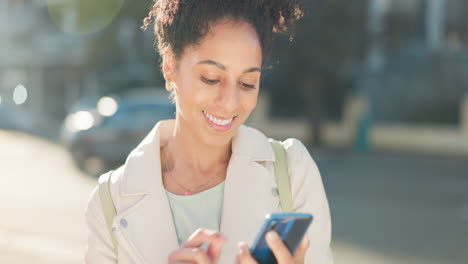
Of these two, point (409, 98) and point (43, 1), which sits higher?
point (43, 1)

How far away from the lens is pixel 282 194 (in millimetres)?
1930

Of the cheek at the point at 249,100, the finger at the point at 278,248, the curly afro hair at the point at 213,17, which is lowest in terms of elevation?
the finger at the point at 278,248

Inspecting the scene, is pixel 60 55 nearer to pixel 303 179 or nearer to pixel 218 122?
pixel 218 122

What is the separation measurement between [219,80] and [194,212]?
1.35ft

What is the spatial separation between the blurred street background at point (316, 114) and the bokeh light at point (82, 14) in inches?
3.3

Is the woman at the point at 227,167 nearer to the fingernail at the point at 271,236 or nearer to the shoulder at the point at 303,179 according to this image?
the shoulder at the point at 303,179

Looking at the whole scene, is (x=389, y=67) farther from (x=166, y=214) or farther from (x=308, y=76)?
(x=166, y=214)

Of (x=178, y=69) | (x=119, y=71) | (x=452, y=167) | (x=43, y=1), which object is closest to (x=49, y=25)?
(x=43, y=1)

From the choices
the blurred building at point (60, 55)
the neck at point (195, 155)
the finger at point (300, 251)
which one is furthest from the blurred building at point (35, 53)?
the finger at point (300, 251)

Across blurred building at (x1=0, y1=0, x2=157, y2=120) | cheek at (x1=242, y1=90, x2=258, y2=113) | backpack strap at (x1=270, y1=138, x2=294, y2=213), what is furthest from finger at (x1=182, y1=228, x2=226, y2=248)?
blurred building at (x1=0, y1=0, x2=157, y2=120)

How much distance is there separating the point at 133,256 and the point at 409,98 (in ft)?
61.3

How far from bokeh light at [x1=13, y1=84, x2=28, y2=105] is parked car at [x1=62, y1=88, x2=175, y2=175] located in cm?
1864

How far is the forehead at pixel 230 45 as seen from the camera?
6.15ft

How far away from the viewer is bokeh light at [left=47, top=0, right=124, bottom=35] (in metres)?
21.9
